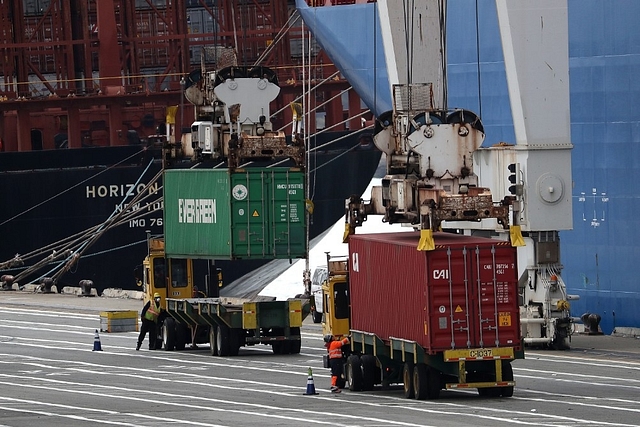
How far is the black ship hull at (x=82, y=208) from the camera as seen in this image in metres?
61.0

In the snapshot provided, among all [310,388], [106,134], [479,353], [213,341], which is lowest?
[310,388]

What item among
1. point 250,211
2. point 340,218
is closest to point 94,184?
point 340,218

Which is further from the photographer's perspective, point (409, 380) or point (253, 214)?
point (253, 214)

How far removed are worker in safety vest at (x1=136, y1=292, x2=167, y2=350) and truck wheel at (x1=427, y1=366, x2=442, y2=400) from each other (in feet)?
44.1

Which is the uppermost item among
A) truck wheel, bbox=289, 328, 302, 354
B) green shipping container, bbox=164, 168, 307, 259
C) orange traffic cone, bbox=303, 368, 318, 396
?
green shipping container, bbox=164, 168, 307, 259

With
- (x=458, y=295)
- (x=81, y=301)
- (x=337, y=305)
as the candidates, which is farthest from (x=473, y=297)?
(x=81, y=301)

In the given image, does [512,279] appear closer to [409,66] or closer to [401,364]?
[401,364]

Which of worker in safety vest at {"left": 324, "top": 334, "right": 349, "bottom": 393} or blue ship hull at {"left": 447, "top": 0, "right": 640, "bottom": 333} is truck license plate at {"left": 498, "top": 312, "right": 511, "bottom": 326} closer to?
worker in safety vest at {"left": 324, "top": 334, "right": 349, "bottom": 393}

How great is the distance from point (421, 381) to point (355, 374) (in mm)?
2164

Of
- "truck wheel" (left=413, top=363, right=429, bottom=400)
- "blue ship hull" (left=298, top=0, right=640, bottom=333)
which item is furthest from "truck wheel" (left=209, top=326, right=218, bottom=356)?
"truck wheel" (left=413, top=363, right=429, bottom=400)

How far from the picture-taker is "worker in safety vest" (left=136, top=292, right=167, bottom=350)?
37.0 metres

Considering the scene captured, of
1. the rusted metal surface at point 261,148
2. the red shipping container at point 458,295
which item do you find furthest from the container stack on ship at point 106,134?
the red shipping container at point 458,295

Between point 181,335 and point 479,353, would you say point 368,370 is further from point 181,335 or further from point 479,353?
point 181,335

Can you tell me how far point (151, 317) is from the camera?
37.5 metres
